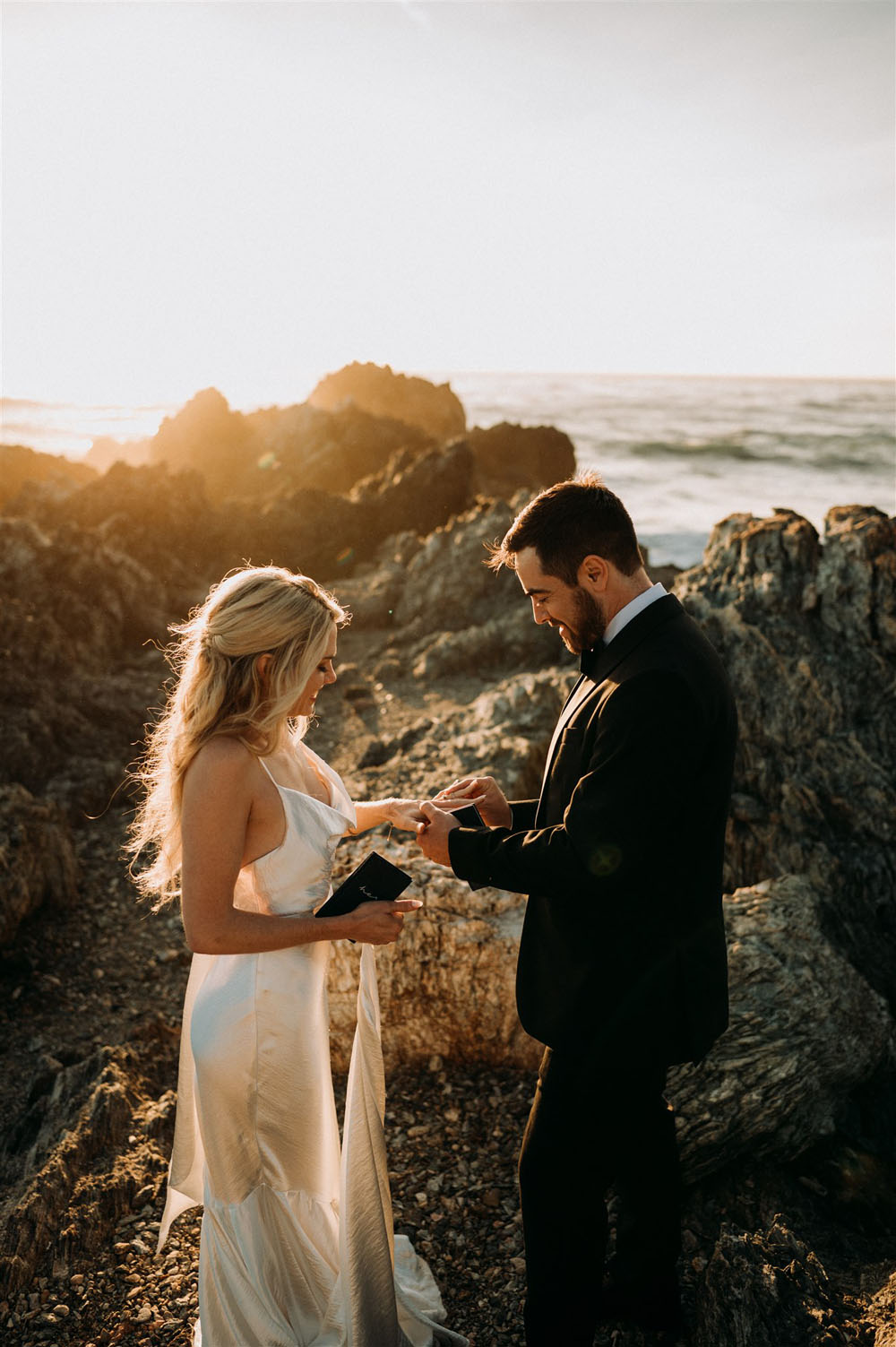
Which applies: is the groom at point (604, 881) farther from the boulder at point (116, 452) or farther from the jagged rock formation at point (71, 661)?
the boulder at point (116, 452)

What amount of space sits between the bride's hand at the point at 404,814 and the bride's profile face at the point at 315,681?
59 centimetres

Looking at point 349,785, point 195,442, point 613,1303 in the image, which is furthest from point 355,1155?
point 195,442

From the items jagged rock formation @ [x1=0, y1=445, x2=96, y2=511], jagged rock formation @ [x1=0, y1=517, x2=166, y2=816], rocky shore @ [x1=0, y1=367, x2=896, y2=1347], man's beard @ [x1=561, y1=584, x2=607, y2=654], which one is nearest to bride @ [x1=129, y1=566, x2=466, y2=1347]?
rocky shore @ [x1=0, y1=367, x2=896, y2=1347]

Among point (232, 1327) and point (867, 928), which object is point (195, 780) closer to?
point (232, 1327)

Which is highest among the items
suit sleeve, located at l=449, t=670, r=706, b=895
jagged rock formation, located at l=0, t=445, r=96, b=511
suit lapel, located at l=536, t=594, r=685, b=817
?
jagged rock formation, located at l=0, t=445, r=96, b=511

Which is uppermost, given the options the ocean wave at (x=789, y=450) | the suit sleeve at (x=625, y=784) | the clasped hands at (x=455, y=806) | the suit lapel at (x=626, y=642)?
the ocean wave at (x=789, y=450)

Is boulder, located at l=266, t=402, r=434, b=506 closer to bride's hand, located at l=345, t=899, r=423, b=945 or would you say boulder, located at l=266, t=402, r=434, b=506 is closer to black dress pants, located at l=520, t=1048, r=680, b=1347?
bride's hand, located at l=345, t=899, r=423, b=945

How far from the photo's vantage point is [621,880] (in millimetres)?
2352

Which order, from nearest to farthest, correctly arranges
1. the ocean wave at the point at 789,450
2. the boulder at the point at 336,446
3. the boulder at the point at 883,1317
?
the boulder at the point at 883,1317
the boulder at the point at 336,446
the ocean wave at the point at 789,450

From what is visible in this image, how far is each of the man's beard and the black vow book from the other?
3.05 feet

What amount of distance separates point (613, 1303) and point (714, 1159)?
0.73 m

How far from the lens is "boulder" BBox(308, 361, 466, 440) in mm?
36438

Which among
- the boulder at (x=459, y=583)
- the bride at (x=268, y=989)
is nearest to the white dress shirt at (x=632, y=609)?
the bride at (x=268, y=989)

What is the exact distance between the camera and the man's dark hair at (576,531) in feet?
8.57
